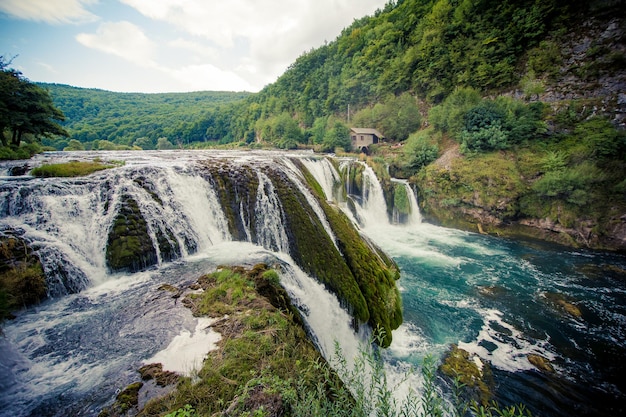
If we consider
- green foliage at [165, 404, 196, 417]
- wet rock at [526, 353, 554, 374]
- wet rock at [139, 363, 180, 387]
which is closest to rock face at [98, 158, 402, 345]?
wet rock at [526, 353, 554, 374]

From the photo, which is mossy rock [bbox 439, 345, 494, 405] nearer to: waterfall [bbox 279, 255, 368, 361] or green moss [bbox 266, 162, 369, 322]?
waterfall [bbox 279, 255, 368, 361]

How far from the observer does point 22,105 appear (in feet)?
40.3

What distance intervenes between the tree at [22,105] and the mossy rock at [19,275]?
1083 cm

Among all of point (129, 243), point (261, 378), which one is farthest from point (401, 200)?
point (261, 378)

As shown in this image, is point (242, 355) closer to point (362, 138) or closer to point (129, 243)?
point (129, 243)

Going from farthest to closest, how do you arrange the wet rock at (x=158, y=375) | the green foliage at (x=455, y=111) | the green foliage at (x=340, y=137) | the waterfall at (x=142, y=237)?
the green foliage at (x=340, y=137) < the green foliage at (x=455, y=111) < the waterfall at (x=142, y=237) < the wet rock at (x=158, y=375)

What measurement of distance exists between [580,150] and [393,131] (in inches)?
763

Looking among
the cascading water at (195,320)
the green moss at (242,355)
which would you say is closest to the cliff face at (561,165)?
the cascading water at (195,320)

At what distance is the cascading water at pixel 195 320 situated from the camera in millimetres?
4074

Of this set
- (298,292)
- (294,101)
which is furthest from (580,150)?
(294,101)

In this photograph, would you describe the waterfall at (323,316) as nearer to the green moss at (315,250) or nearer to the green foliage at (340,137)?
the green moss at (315,250)

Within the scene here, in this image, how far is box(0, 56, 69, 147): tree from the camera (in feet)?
38.8

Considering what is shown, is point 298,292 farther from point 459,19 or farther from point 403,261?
point 459,19

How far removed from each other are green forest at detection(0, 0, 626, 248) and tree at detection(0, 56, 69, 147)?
18 cm
